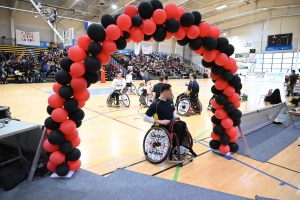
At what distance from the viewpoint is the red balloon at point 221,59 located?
3.06 m

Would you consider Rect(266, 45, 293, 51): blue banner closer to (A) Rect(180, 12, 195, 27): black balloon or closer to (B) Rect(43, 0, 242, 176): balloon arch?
(B) Rect(43, 0, 242, 176): balloon arch

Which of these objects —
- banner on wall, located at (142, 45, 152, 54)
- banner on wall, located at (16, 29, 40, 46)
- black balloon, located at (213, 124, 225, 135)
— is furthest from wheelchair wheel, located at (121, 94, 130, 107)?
banner on wall, located at (142, 45, 152, 54)

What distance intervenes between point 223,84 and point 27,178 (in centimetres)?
315

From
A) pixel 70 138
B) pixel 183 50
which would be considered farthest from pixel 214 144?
pixel 183 50

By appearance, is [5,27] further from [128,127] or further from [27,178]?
[27,178]

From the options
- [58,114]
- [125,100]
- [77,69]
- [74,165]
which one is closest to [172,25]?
[77,69]

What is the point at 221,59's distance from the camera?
10.0 ft

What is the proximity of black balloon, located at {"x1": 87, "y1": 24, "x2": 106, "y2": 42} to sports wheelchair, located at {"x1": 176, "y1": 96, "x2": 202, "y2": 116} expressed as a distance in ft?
14.1

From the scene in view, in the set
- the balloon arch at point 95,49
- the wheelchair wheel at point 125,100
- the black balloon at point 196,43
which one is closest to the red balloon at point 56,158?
the balloon arch at point 95,49

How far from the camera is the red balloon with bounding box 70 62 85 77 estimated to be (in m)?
2.38

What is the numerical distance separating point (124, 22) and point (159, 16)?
467 mm

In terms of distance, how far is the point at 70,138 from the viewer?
2.70 metres

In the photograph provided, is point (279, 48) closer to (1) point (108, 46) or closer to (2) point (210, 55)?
(2) point (210, 55)

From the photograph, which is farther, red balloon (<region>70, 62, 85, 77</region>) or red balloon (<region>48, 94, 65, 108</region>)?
red balloon (<region>48, 94, 65, 108</region>)
